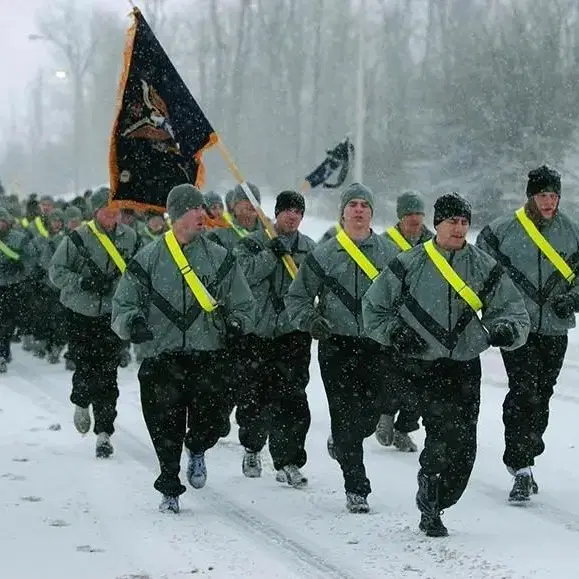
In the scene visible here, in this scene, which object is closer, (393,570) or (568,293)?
(393,570)

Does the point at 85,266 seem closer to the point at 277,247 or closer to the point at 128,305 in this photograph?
the point at 277,247

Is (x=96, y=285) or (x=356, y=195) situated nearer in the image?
(x=356, y=195)

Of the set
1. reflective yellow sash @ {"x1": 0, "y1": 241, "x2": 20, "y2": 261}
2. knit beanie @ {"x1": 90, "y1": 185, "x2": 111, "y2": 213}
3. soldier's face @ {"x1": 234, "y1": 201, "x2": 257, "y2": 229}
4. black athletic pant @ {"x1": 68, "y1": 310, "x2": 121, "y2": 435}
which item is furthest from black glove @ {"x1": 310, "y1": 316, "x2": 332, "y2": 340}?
reflective yellow sash @ {"x1": 0, "y1": 241, "x2": 20, "y2": 261}

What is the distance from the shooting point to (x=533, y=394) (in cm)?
834

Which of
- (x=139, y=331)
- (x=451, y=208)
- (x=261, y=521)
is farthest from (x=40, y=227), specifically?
(x=451, y=208)

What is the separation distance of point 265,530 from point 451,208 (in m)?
2.20

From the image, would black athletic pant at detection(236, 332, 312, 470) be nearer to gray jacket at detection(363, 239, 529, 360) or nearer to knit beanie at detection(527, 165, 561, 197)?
gray jacket at detection(363, 239, 529, 360)

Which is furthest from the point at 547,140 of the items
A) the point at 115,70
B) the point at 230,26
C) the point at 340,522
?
the point at 115,70

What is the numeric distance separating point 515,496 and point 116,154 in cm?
390

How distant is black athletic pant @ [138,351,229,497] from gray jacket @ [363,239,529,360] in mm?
1257

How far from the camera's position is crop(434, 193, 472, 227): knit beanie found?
7.12 metres

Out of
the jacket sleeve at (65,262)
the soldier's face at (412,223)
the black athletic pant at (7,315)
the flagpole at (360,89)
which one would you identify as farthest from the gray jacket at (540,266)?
the flagpole at (360,89)

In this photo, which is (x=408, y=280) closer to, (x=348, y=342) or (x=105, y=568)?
(x=348, y=342)

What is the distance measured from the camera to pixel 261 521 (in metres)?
7.86
